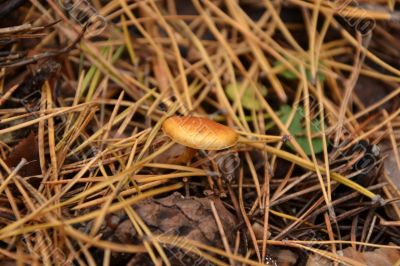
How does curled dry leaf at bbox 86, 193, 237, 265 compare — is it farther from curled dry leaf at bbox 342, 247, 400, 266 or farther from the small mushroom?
curled dry leaf at bbox 342, 247, 400, 266

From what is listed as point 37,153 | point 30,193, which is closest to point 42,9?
point 37,153

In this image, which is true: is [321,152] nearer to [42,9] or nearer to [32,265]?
[32,265]

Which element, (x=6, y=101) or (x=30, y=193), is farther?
(x=6, y=101)

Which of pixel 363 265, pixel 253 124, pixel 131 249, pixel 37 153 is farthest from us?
pixel 253 124

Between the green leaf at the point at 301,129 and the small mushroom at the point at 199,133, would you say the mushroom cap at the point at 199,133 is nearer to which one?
the small mushroom at the point at 199,133

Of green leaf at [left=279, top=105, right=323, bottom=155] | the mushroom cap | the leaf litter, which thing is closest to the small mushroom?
the mushroom cap

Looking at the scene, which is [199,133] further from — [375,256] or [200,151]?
[375,256]

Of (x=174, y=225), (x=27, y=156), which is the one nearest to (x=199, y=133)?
(x=174, y=225)
